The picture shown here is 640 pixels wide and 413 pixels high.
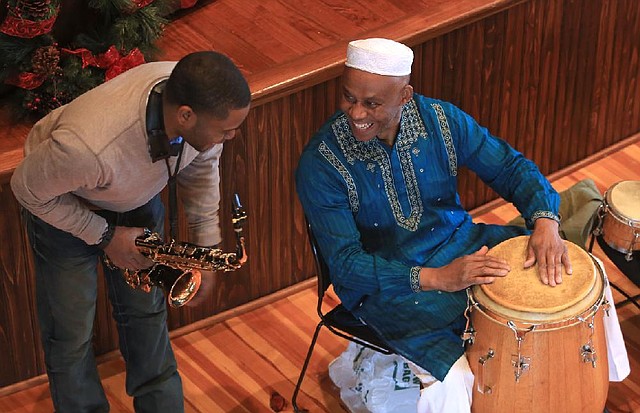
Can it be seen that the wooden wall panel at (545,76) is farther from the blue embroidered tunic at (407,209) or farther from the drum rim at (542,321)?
the drum rim at (542,321)

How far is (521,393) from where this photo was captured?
11.2 feet

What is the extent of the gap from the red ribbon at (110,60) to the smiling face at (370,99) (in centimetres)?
87

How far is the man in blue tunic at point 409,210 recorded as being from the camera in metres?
3.51

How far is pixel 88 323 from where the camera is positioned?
12.0 ft

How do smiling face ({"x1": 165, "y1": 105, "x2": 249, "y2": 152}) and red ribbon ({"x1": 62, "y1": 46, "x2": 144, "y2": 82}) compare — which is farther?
red ribbon ({"x1": 62, "y1": 46, "x2": 144, "y2": 82})

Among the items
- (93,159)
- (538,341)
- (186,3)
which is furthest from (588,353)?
(186,3)

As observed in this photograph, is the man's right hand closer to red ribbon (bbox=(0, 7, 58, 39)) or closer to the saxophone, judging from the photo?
the saxophone

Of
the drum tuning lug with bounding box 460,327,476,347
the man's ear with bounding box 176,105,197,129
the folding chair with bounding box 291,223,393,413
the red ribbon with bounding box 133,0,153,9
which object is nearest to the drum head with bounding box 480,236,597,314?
the drum tuning lug with bounding box 460,327,476,347

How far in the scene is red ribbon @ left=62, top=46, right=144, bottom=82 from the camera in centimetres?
406

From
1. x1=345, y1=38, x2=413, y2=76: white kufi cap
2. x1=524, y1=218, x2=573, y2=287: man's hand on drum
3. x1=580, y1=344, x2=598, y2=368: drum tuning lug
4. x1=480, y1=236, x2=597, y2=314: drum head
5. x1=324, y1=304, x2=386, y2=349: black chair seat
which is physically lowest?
x1=324, y1=304, x2=386, y2=349: black chair seat

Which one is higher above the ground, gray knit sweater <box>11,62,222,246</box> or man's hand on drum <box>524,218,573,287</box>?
gray knit sweater <box>11,62,222,246</box>

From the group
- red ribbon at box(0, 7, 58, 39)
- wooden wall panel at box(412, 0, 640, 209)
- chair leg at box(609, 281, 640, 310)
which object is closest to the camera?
red ribbon at box(0, 7, 58, 39)

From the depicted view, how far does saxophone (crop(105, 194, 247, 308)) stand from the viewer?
11.1 ft

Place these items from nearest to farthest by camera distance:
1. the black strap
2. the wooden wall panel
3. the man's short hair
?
the man's short hair → the black strap → the wooden wall panel
